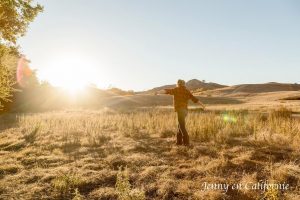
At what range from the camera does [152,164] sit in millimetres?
10336

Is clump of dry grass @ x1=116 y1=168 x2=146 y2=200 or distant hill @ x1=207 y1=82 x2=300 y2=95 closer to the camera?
clump of dry grass @ x1=116 y1=168 x2=146 y2=200

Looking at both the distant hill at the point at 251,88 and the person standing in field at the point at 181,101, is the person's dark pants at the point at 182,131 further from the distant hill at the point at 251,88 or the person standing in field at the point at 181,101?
the distant hill at the point at 251,88

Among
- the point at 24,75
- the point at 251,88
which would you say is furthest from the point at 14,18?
the point at 251,88

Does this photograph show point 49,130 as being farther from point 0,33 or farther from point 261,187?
point 261,187

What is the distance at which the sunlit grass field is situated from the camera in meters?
7.85

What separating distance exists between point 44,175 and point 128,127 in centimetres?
1015

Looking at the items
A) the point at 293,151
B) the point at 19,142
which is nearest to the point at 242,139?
the point at 293,151

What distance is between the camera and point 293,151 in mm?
10469

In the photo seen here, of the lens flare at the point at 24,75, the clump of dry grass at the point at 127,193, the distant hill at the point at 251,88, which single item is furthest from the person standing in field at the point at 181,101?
the distant hill at the point at 251,88

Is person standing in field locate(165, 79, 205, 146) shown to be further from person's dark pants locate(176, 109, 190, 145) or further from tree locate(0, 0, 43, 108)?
tree locate(0, 0, 43, 108)

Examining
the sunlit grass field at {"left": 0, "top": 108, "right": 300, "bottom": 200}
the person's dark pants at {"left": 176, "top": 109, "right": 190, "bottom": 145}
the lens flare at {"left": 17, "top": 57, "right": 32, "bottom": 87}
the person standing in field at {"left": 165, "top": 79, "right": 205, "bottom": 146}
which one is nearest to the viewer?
the sunlit grass field at {"left": 0, "top": 108, "right": 300, "bottom": 200}

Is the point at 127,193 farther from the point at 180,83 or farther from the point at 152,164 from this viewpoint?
the point at 180,83

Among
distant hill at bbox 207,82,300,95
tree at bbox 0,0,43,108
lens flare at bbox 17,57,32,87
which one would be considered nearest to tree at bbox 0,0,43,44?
tree at bbox 0,0,43,108

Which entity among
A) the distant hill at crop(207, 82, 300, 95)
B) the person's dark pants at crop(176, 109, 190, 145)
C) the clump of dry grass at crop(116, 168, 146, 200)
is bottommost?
the clump of dry grass at crop(116, 168, 146, 200)
